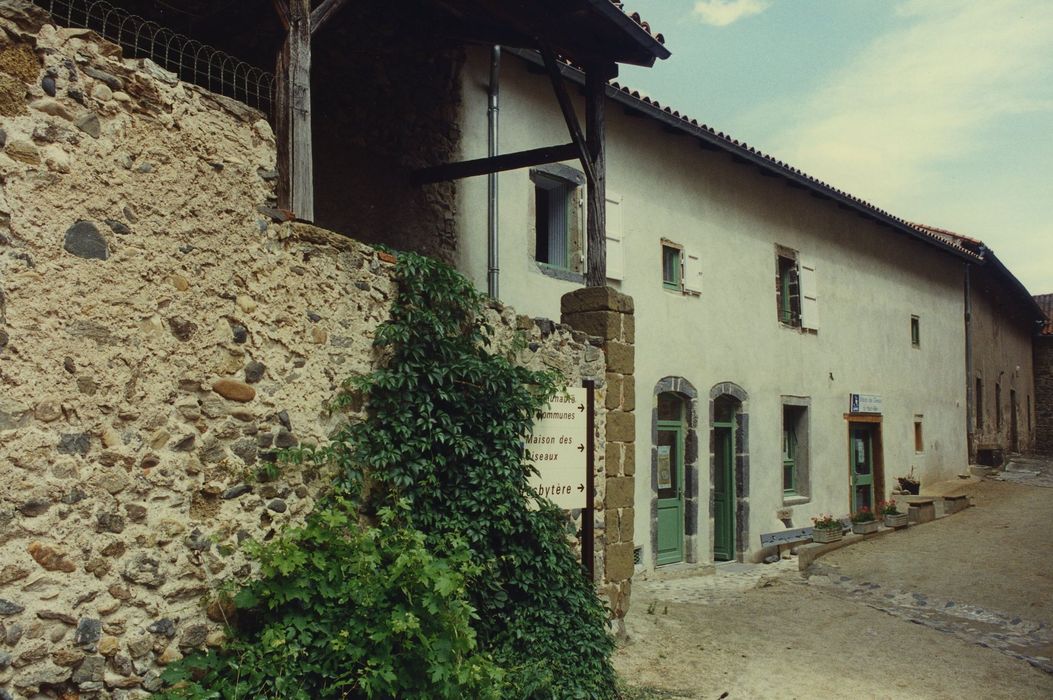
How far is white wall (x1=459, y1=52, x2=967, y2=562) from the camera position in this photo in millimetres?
8562

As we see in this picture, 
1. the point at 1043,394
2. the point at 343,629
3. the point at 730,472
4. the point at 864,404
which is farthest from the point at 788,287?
the point at 1043,394

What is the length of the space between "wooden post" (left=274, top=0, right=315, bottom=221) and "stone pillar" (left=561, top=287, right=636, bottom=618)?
2837mm

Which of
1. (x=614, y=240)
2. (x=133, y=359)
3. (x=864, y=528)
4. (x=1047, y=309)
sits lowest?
(x=864, y=528)

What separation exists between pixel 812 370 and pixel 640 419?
4.65m

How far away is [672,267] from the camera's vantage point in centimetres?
1062

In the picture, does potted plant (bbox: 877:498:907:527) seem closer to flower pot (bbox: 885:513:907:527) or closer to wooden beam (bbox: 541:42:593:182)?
flower pot (bbox: 885:513:907:527)

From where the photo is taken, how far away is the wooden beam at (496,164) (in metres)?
6.81

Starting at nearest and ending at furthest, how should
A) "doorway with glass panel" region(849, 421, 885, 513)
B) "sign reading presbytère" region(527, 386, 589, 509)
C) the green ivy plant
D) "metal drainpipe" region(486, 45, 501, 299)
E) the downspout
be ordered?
the green ivy plant → "sign reading presbytère" region(527, 386, 589, 509) → "metal drainpipe" region(486, 45, 501, 299) → "doorway with glass panel" region(849, 421, 885, 513) → the downspout

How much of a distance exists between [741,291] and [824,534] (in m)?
3.42

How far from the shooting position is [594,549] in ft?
20.0

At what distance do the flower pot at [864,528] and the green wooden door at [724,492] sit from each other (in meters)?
2.04

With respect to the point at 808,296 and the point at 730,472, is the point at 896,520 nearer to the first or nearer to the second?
the point at 730,472

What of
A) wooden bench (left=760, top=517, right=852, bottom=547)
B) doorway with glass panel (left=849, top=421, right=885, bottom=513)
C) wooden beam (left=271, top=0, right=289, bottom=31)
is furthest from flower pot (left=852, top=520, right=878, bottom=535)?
wooden beam (left=271, top=0, right=289, bottom=31)

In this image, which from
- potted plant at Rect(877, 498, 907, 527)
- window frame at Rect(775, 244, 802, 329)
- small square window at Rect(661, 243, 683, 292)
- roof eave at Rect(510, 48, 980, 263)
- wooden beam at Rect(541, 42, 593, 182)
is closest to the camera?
wooden beam at Rect(541, 42, 593, 182)
